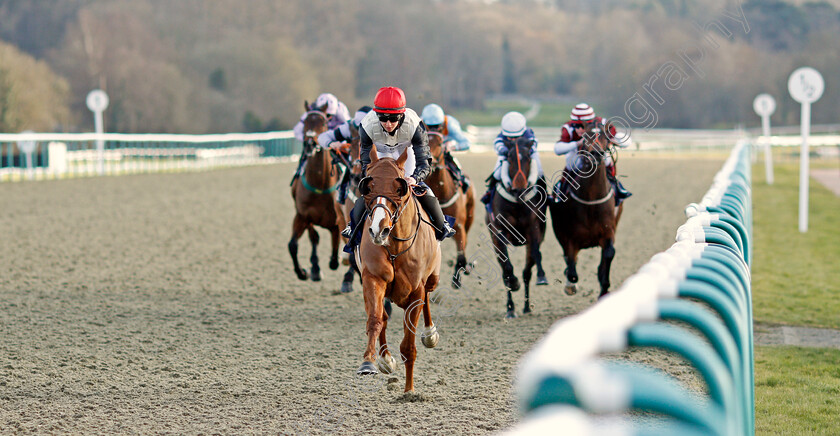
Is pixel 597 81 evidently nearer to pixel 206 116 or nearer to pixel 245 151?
pixel 206 116

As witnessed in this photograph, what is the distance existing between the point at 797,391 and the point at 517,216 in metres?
2.74

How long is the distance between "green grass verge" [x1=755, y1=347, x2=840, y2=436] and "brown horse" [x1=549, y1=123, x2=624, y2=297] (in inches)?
57.5

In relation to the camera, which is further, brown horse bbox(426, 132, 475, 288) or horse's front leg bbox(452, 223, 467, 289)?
horse's front leg bbox(452, 223, 467, 289)

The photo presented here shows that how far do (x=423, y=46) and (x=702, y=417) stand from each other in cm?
5252

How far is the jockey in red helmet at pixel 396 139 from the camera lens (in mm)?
4883

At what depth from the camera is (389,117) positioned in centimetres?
491

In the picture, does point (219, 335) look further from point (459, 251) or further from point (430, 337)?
point (459, 251)

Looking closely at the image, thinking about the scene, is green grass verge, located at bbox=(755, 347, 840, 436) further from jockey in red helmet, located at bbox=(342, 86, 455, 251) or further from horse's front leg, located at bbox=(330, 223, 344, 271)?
horse's front leg, located at bbox=(330, 223, 344, 271)

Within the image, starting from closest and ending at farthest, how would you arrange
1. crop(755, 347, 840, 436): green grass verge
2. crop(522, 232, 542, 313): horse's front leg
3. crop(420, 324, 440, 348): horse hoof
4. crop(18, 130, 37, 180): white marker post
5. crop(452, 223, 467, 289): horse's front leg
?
crop(755, 347, 840, 436): green grass verge < crop(420, 324, 440, 348): horse hoof < crop(522, 232, 542, 313): horse's front leg < crop(452, 223, 467, 289): horse's front leg < crop(18, 130, 37, 180): white marker post

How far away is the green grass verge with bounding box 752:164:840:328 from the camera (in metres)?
7.47

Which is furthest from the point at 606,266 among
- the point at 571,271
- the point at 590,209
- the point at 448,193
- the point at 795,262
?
the point at 795,262

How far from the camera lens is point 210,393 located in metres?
4.85

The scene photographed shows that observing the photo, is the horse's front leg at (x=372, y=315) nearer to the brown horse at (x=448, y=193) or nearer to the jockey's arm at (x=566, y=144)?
the brown horse at (x=448, y=193)

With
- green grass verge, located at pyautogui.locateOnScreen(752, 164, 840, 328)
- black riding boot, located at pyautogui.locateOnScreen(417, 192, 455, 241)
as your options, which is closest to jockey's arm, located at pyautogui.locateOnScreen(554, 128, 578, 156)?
green grass verge, located at pyautogui.locateOnScreen(752, 164, 840, 328)
